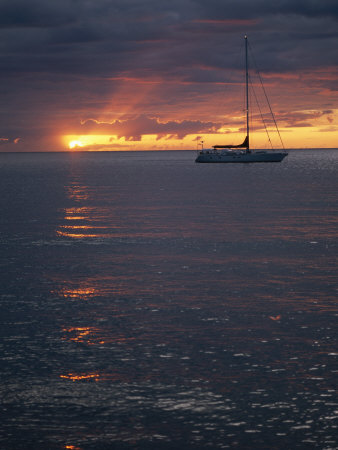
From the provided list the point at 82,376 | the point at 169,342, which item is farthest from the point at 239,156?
the point at 82,376

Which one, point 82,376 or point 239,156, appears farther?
point 239,156

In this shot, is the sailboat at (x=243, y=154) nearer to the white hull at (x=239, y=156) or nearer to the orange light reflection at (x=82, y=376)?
the white hull at (x=239, y=156)

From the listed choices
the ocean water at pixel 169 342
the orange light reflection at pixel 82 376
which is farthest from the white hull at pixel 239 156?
the orange light reflection at pixel 82 376

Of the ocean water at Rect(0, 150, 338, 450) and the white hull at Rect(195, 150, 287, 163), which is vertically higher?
the white hull at Rect(195, 150, 287, 163)

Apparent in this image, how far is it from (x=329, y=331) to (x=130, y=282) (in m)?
7.92

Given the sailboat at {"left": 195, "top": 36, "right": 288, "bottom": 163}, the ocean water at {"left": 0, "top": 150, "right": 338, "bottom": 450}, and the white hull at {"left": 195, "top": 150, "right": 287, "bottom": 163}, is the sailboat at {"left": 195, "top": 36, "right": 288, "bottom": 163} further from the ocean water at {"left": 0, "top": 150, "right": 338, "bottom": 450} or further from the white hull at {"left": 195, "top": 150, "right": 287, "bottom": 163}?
the ocean water at {"left": 0, "top": 150, "right": 338, "bottom": 450}

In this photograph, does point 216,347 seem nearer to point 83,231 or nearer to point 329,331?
point 329,331

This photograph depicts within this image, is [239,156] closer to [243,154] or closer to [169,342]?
[243,154]

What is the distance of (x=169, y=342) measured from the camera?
14.6 metres

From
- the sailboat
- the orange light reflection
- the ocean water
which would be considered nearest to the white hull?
the sailboat

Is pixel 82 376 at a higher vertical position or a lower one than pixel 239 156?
lower

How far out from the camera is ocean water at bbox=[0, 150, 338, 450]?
1016 centimetres

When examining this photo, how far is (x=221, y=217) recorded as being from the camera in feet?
138

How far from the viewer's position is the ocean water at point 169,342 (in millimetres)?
10164
